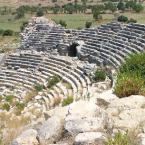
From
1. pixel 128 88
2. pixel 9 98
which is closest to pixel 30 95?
pixel 9 98

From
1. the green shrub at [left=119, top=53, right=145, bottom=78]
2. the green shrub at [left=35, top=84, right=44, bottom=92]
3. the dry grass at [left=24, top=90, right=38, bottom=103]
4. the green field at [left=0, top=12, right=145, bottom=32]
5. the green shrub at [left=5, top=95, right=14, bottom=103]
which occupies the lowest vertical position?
the green field at [left=0, top=12, right=145, bottom=32]

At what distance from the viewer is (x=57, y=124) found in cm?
1011

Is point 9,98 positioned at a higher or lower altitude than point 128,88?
lower

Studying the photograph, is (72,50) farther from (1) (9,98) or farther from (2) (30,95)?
(1) (9,98)

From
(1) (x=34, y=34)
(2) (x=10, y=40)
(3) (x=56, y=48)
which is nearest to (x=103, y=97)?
(3) (x=56, y=48)

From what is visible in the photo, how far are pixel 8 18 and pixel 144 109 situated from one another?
66.1 m

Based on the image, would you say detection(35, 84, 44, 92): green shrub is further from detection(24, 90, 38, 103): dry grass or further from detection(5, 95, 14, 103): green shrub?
detection(5, 95, 14, 103): green shrub

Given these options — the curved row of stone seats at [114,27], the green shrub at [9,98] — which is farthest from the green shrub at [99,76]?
the curved row of stone seats at [114,27]

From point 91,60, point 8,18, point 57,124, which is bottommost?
point 8,18

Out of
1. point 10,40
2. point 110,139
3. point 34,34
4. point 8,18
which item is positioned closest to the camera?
point 110,139

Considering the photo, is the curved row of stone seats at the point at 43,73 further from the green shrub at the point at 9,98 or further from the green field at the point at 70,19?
the green field at the point at 70,19

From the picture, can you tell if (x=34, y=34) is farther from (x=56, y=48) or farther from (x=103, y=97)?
(x=103, y=97)

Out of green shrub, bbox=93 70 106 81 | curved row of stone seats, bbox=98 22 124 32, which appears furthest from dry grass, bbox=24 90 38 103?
curved row of stone seats, bbox=98 22 124 32

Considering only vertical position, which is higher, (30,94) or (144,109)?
(144,109)
